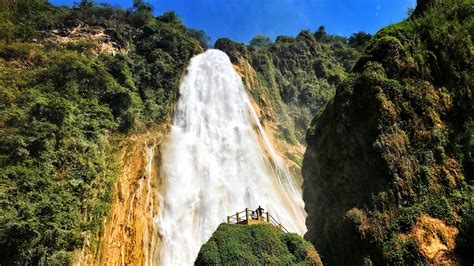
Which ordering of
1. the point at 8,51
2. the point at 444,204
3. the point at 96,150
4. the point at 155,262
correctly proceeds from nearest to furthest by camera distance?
the point at 444,204 < the point at 155,262 < the point at 96,150 < the point at 8,51

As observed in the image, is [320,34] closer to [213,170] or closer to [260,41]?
[260,41]

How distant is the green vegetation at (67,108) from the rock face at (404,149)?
11.9 metres

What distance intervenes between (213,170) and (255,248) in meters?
12.2

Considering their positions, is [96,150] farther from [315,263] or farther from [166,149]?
[315,263]

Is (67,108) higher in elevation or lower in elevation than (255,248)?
higher

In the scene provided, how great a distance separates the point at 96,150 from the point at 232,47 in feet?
74.2

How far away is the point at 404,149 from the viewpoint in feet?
50.5

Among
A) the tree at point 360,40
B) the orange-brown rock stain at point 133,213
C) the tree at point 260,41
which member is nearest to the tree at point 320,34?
the tree at point 360,40

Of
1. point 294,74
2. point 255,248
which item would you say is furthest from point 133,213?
point 294,74

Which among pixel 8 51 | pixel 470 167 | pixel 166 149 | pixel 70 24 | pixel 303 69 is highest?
pixel 303 69

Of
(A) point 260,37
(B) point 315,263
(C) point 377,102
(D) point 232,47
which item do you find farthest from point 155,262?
(A) point 260,37

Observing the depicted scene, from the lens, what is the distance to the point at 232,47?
4228cm

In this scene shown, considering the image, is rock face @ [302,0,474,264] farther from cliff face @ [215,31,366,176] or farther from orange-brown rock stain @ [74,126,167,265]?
cliff face @ [215,31,366,176]

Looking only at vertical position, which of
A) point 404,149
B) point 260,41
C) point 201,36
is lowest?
point 404,149
